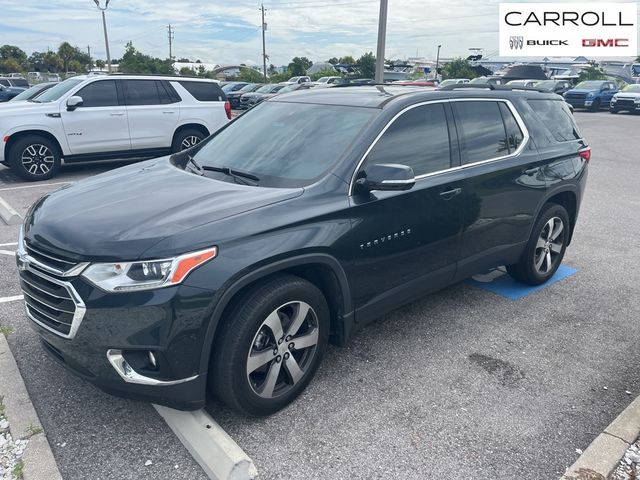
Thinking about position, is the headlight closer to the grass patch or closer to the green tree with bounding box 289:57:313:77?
the grass patch

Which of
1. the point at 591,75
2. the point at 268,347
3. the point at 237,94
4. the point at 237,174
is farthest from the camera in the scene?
the point at 591,75

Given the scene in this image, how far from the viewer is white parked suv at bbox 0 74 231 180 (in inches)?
348

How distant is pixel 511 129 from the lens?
14.0 ft

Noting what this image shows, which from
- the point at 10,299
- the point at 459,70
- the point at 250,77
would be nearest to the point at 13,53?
the point at 250,77

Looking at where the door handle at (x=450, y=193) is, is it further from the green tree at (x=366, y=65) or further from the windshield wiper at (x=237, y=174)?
the green tree at (x=366, y=65)

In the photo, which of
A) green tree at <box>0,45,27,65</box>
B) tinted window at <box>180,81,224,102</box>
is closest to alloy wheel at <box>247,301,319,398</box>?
tinted window at <box>180,81,224,102</box>

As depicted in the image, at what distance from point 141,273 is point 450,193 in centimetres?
215

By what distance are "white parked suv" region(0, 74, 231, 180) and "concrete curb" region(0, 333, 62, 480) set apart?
6.53 m

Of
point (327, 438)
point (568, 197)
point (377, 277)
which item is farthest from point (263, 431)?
point (568, 197)

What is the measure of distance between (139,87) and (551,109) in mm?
7558

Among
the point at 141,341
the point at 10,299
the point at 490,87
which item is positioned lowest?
the point at 10,299

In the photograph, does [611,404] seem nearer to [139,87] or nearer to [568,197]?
[568,197]

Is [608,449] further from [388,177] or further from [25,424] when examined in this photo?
[25,424]

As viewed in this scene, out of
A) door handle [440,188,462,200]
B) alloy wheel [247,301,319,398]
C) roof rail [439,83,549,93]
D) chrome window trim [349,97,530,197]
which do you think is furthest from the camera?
roof rail [439,83,549,93]
